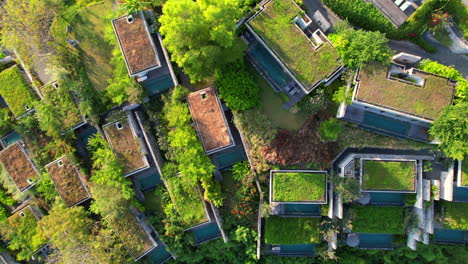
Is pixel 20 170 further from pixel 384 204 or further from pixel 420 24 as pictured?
pixel 420 24

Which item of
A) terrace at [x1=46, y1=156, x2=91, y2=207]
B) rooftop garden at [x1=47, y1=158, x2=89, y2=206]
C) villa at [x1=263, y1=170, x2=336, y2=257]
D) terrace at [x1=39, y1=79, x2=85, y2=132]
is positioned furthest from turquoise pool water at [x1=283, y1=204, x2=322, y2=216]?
terrace at [x1=39, y1=79, x2=85, y2=132]

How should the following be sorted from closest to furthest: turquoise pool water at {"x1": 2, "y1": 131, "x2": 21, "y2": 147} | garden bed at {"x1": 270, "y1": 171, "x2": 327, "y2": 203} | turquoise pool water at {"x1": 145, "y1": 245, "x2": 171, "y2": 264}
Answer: garden bed at {"x1": 270, "y1": 171, "x2": 327, "y2": 203} < turquoise pool water at {"x1": 145, "y1": 245, "x2": 171, "y2": 264} < turquoise pool water at {"x1": 2, "y1": 131, "x2": 21, "y2": 147}

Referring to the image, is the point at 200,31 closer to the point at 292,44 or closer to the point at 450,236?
the point at 292,44

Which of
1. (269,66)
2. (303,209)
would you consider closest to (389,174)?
(303,209)

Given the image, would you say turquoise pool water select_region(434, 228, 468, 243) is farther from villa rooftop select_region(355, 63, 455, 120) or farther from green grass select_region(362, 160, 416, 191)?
villa rooftop select_region(355, 63, 455, 120)

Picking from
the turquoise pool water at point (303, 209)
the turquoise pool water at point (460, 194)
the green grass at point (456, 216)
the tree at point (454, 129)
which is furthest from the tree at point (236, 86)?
the green grass at point (456, 216)

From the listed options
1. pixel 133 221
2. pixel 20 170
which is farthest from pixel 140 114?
pixel 20 170
